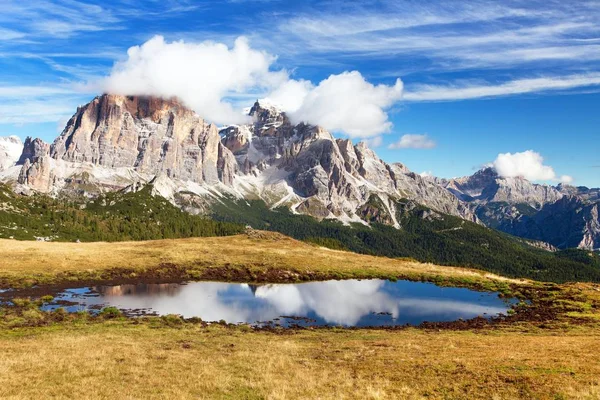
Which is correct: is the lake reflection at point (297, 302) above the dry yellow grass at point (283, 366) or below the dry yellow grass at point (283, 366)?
below

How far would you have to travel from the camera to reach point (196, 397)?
22859 mm

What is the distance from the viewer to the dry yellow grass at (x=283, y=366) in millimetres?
23578

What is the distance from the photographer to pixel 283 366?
30.2 m

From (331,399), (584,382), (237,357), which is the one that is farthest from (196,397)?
(584,382)

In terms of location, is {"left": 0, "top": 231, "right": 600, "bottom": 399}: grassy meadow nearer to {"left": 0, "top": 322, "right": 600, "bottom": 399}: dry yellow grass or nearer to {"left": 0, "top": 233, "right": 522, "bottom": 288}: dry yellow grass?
{"left": 0, "top": 322, "right": 600, "bottom": 399}: dry yellow grass

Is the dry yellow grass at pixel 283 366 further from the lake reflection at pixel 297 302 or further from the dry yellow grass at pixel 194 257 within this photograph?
the dry yellow grass at pixel 194 257

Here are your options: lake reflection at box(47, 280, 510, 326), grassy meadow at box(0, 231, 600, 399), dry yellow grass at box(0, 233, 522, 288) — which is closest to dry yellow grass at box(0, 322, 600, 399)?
grassy meadow at box(0, 231, 600, 399)

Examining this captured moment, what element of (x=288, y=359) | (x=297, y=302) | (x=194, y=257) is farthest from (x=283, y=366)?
(x=194, y=257)

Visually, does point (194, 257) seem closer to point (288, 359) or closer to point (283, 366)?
point (288, 359)

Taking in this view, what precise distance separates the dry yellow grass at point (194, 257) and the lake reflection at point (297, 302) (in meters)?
16.6

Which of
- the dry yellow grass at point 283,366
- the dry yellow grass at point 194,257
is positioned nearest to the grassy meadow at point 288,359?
the dry yellow grass at point 283,366

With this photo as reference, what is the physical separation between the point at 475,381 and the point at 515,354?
35.5ft

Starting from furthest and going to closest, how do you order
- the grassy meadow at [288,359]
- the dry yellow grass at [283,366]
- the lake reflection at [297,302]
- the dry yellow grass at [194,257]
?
1. the dry yellow grass at [194,257]
2. the lake reflection at [297,302]
3. the grassy meadow at [288,359]
4. the dry yellow grass at [283,366]

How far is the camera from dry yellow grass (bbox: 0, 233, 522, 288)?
85.1 meters
